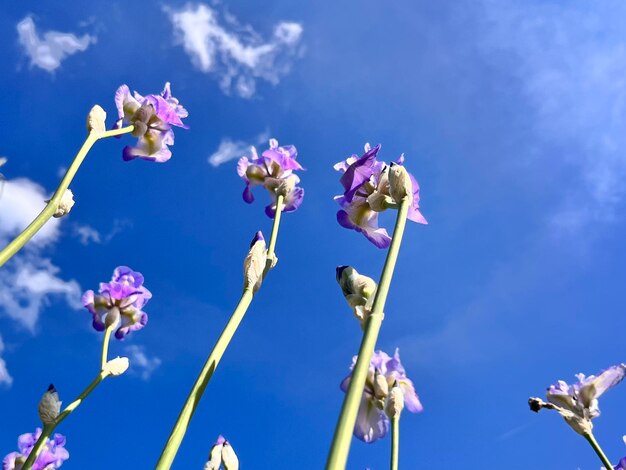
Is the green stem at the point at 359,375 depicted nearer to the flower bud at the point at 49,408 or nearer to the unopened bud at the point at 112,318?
the flower bud at the point at 49,408

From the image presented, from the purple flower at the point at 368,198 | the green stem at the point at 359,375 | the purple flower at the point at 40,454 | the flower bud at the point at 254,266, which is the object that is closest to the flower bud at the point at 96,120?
the flower bud at the point at 254,266

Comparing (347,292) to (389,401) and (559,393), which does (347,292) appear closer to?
(389,401)

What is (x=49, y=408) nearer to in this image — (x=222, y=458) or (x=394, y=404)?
(x=222, y=458)

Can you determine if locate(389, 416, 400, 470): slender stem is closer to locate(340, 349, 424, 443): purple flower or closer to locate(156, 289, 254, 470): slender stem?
locate(340, 349, 424, 443): purple flower

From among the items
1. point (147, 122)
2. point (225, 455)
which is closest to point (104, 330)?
point (147, 122)

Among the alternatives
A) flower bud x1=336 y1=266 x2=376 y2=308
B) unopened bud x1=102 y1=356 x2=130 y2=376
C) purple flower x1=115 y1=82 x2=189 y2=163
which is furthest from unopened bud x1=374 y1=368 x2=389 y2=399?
purple flower x1=115 y1=82 x2=189 y2=163

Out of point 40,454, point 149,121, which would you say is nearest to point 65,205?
point 149,121
